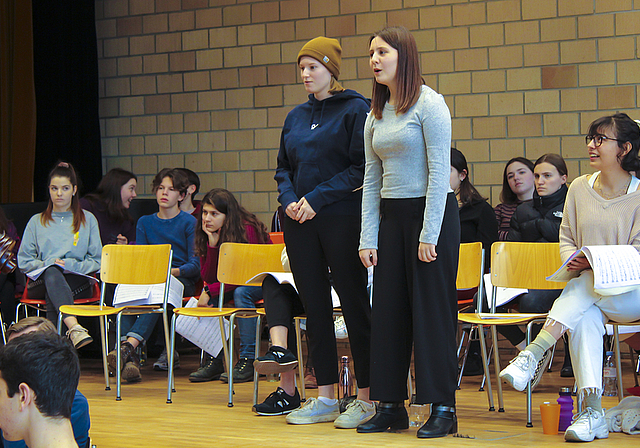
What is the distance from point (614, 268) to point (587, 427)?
576 mm

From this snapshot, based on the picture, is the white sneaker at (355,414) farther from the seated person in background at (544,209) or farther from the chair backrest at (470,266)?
the seated person in background at (544,209)

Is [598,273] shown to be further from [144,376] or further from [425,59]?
[425,59]

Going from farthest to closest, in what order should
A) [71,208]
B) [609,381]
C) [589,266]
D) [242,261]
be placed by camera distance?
[71,208] < [242,261] < [609,381] < [589,266]

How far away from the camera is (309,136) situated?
122 inches

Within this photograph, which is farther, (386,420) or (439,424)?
(386,420)

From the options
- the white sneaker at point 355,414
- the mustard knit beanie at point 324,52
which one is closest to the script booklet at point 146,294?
the white sneaker at point 355,414

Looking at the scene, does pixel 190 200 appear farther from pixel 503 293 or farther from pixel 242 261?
pixel 503 293

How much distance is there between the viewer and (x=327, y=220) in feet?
10.1

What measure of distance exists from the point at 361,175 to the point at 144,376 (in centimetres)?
232

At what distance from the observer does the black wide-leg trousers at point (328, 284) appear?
3059mm

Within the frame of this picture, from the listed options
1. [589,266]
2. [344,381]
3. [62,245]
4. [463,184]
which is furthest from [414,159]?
[62,245]

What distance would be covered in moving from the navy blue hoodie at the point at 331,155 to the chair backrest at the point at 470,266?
0.78m

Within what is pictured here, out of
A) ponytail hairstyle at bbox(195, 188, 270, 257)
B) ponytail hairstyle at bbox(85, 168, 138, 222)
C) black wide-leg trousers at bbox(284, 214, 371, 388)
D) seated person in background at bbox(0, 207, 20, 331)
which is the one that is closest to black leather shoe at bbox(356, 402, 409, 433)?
black wide-leg trousers at bbox(284, 214, 371, 388)

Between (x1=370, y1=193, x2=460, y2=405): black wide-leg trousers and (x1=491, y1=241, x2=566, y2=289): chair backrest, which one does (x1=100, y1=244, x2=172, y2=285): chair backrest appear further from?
(x1=491, y1=241, x2=566, y2=289): chair backrest
